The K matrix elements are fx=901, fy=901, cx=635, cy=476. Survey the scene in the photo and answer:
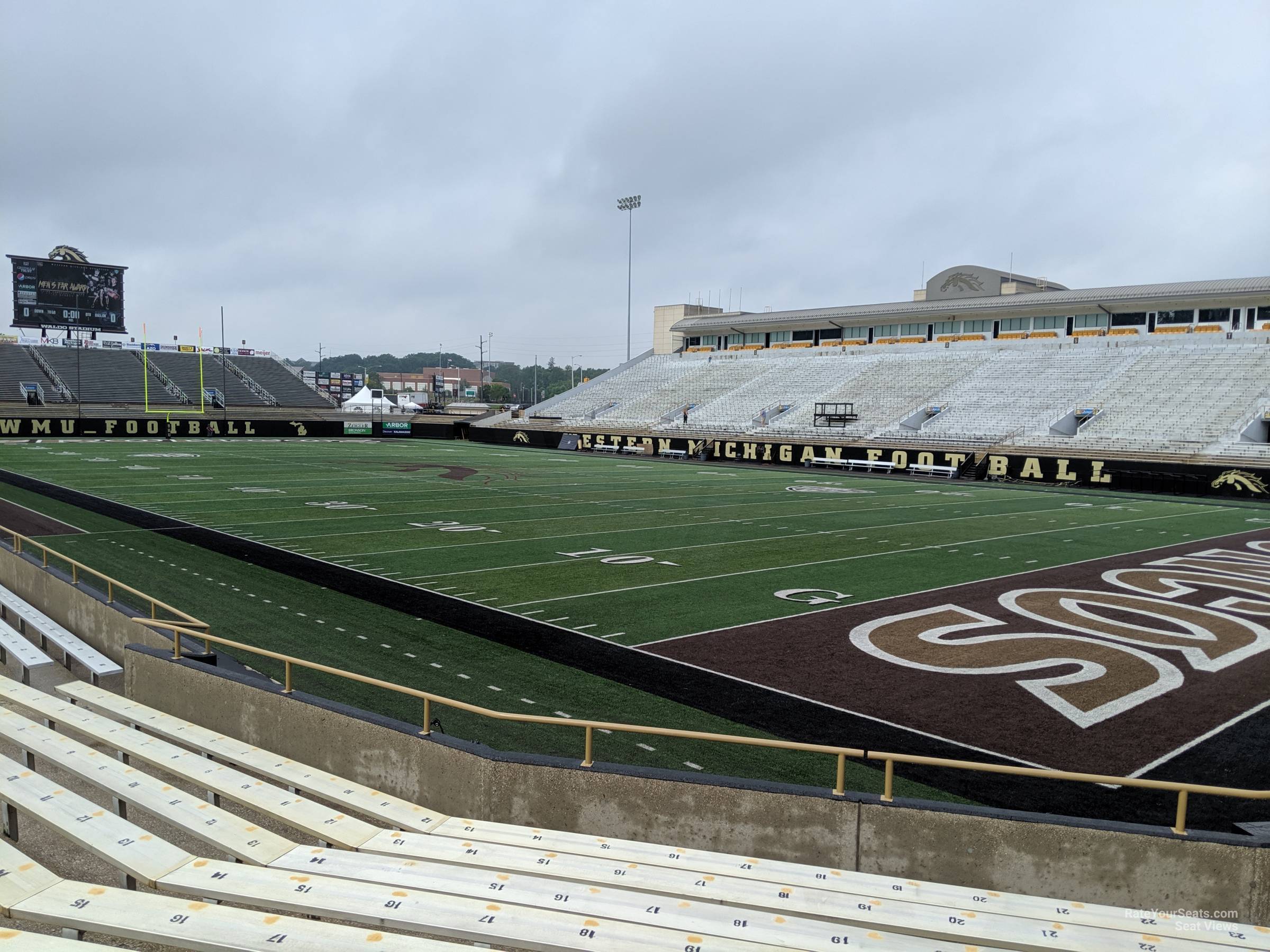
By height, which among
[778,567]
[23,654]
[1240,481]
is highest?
[1240,481]

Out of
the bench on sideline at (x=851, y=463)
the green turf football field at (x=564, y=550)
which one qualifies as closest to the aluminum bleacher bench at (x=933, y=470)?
the bench on sideline at (x=851, y=463)

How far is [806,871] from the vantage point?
4.60m

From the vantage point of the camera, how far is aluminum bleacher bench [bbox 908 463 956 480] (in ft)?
125

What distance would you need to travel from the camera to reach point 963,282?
62.4 m

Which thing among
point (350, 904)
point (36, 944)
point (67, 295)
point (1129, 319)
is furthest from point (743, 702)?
point (67, 295)

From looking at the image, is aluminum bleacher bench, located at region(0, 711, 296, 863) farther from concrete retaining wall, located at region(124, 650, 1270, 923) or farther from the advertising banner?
the advertising banner

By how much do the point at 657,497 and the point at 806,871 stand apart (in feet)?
74.1

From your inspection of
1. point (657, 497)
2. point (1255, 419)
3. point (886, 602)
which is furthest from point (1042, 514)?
point (1255, 419)

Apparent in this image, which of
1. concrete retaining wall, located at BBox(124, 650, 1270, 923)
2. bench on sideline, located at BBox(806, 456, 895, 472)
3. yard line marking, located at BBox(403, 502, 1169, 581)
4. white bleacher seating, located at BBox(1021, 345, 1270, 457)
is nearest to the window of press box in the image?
white bleacher seating, located at BBox(1021, 345, 1270, 457)

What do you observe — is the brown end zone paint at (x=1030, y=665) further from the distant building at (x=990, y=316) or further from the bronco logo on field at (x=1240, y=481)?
the distant building at (x=990, y=316)

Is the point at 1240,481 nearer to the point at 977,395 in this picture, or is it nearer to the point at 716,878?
the point at 977,395

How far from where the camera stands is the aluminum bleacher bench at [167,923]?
11.7 feet

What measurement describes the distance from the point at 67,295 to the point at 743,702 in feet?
237

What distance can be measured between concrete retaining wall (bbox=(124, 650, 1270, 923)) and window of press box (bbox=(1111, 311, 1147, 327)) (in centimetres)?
5570
